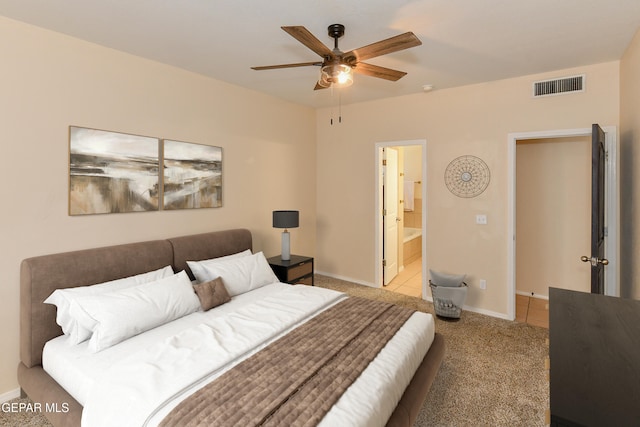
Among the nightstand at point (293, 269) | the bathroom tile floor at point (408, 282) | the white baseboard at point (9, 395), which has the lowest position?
the white baseboard at point (9, 395)

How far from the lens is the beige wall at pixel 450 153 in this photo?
335 centimetres

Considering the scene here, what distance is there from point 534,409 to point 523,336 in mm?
1224

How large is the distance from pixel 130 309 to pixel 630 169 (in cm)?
408

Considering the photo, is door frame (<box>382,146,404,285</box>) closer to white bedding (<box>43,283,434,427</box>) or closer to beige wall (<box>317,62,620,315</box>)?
beige wall (<box>317,62,620,315</box>)

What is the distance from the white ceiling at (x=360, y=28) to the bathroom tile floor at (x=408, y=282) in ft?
9.44

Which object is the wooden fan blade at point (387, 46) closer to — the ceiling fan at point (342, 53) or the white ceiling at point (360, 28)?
the ceiling fan at point (342, 53)

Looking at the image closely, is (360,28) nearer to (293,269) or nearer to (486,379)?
(293,269)

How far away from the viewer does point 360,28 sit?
94.8 inches

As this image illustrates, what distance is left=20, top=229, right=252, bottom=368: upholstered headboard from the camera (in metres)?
2.20

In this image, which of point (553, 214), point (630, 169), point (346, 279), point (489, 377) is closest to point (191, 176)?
point (346, 279)

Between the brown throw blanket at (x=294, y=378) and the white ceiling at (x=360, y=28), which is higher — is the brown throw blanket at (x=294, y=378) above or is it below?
below

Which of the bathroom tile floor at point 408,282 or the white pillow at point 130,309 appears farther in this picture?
the bathroom tile floor at point 408,282

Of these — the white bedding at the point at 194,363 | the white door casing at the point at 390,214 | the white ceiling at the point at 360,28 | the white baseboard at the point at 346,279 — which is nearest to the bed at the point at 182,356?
the white bedding at the point at 194,363

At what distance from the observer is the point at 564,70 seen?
3.27 meters
